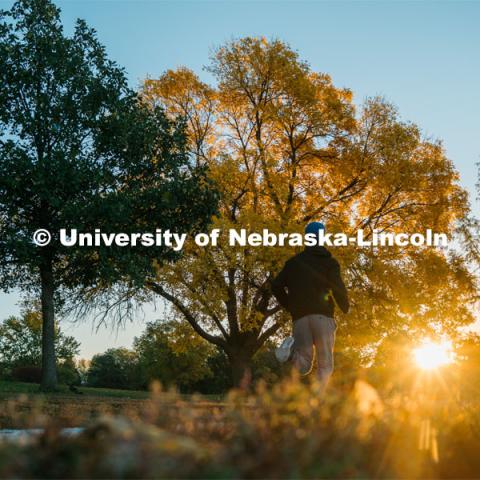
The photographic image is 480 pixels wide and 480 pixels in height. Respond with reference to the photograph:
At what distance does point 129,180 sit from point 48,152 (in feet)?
8.78

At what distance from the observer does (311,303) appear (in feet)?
32.0

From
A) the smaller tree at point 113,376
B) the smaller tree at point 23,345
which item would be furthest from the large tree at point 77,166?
the smaller tree at point 23,345

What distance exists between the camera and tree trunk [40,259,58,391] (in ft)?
71.1

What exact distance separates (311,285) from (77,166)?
12517 millimetres

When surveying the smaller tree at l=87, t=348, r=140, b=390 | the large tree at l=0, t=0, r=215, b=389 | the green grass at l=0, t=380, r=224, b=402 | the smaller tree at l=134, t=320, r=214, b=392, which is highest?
the large tree at l=0, t=0, r=215, b=389

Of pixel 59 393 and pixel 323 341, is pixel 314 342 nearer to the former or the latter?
pixel 323 341

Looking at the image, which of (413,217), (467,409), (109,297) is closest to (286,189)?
(413,217)

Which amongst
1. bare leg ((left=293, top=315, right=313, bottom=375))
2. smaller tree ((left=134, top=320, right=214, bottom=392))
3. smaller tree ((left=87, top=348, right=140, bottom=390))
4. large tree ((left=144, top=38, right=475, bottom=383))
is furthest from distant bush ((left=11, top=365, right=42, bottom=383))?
bare leg ((left=293, top=315, right=313, bottom=375))

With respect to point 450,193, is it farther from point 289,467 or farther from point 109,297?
point 289,467

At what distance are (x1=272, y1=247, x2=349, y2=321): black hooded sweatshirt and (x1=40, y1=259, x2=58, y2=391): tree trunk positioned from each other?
521 inches

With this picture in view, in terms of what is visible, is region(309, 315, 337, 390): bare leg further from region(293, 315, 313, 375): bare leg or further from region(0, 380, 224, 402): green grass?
region(0, 380, 224, 402): green grass

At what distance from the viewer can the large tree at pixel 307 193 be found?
26.1m

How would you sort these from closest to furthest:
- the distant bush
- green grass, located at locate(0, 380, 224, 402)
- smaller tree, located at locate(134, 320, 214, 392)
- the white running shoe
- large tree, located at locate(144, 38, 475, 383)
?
the white running shoe, green grass, located at locate(0, 380, 224, 402), large tree, located at locate(144, 38, 475, 383), the distant bush, smaller tree, located at locate(134, 320, 214, 392)

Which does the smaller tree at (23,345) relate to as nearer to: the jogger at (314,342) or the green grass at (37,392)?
the green grass at (37,392)
